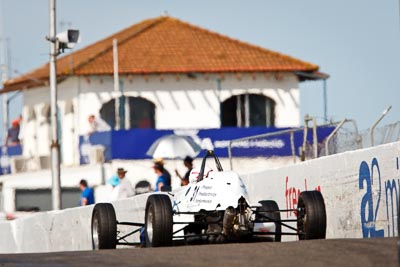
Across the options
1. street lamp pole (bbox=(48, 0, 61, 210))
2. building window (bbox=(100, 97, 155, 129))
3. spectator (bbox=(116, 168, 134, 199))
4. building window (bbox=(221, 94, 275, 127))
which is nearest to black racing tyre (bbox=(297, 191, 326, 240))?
spectator (bbox=(116, 168, 134, 199))

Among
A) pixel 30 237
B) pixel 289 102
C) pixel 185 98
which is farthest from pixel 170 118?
pixel 30 237

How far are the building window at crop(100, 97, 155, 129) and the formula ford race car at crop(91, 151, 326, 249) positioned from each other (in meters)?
38.5

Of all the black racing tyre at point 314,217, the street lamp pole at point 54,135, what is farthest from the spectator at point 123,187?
the black racing tyre at point 314,217

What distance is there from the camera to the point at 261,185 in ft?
78.2

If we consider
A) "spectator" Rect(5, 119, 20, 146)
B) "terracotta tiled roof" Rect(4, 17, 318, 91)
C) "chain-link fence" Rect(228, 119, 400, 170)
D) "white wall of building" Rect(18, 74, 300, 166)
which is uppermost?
"terracotta tiled roof" Rect(4, 17, 318, 91)

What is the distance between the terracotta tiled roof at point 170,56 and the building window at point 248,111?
4.08ft

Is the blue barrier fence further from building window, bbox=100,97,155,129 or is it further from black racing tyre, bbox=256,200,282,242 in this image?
black racing tyre, bbox=256,200,282,242

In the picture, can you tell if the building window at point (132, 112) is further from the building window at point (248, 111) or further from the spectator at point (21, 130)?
the spectator at point (21, 130)

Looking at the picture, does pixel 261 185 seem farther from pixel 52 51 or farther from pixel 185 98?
pixel 185 98

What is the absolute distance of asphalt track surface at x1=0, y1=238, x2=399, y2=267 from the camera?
13.1 meters

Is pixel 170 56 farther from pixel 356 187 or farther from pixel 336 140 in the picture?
pixel 356 187

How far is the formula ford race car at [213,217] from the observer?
1744cm

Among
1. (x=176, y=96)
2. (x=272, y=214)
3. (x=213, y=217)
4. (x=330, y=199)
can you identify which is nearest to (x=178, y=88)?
(x=176, y=96)

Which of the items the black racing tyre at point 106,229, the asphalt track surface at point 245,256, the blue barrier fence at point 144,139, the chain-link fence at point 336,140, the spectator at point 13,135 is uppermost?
the spectator at point 13,135
